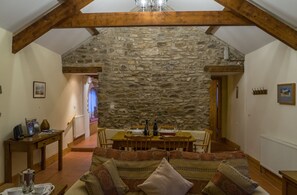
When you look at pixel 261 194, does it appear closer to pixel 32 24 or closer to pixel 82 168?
pixel 82 168

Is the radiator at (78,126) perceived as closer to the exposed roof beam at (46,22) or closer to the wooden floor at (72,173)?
the wooden floor at (72,173)

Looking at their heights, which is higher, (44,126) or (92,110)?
(92,110)

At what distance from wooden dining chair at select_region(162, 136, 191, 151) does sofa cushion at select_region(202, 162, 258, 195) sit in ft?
5.75

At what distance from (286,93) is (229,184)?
9.72 feet

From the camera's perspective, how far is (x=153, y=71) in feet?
23.1

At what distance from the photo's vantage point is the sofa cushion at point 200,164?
2812 millimetres

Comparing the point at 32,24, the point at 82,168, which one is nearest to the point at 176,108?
the point at 82,168

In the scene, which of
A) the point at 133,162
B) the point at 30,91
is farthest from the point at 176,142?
the point at 30,91

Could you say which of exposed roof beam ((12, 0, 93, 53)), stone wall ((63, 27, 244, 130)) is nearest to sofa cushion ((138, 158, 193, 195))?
exposed roof beam ((12, 0, 93, 53))

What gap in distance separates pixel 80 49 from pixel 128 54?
132 cm

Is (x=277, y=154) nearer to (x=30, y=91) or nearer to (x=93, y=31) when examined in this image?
(x=30, y=91)

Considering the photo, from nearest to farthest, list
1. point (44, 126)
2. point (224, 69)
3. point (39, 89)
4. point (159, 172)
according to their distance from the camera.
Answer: point (159, 172), point (44, 126), point (39, 89), point (224, 69)

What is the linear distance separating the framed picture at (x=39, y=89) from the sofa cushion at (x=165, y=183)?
144 inches

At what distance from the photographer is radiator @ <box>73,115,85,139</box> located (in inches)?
307
